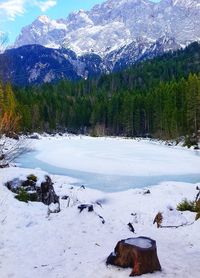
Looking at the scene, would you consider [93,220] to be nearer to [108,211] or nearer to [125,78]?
[108,211]

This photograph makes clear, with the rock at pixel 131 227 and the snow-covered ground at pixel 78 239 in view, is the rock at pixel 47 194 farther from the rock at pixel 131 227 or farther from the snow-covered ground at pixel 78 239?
the rock at pixel 131 227

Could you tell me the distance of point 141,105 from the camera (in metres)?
114

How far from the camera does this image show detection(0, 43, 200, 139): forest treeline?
8312 centimetres

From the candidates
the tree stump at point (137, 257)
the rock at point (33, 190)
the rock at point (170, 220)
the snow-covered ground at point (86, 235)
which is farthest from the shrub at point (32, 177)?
the tree stump at point (137, 257)

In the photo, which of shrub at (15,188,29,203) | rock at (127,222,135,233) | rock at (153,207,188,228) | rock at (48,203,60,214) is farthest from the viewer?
shrub at (15,188,29,203)

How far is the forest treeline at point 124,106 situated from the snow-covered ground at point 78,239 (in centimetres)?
4158

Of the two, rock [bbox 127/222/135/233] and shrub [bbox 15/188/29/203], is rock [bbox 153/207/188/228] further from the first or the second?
shrub [bbox 15/188/29/203]

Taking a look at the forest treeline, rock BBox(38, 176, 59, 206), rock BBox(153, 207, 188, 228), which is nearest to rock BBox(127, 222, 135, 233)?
rock BBox(153, 207, 188, 228)

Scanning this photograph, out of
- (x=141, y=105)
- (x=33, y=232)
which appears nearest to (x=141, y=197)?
(x=33, y=232)

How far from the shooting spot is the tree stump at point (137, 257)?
31.6ft

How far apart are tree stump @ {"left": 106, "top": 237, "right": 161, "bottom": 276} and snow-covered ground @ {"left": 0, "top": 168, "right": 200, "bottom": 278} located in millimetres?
188

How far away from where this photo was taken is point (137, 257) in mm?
9719

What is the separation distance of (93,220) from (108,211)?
399 cm

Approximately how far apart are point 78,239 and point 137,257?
347 cm
